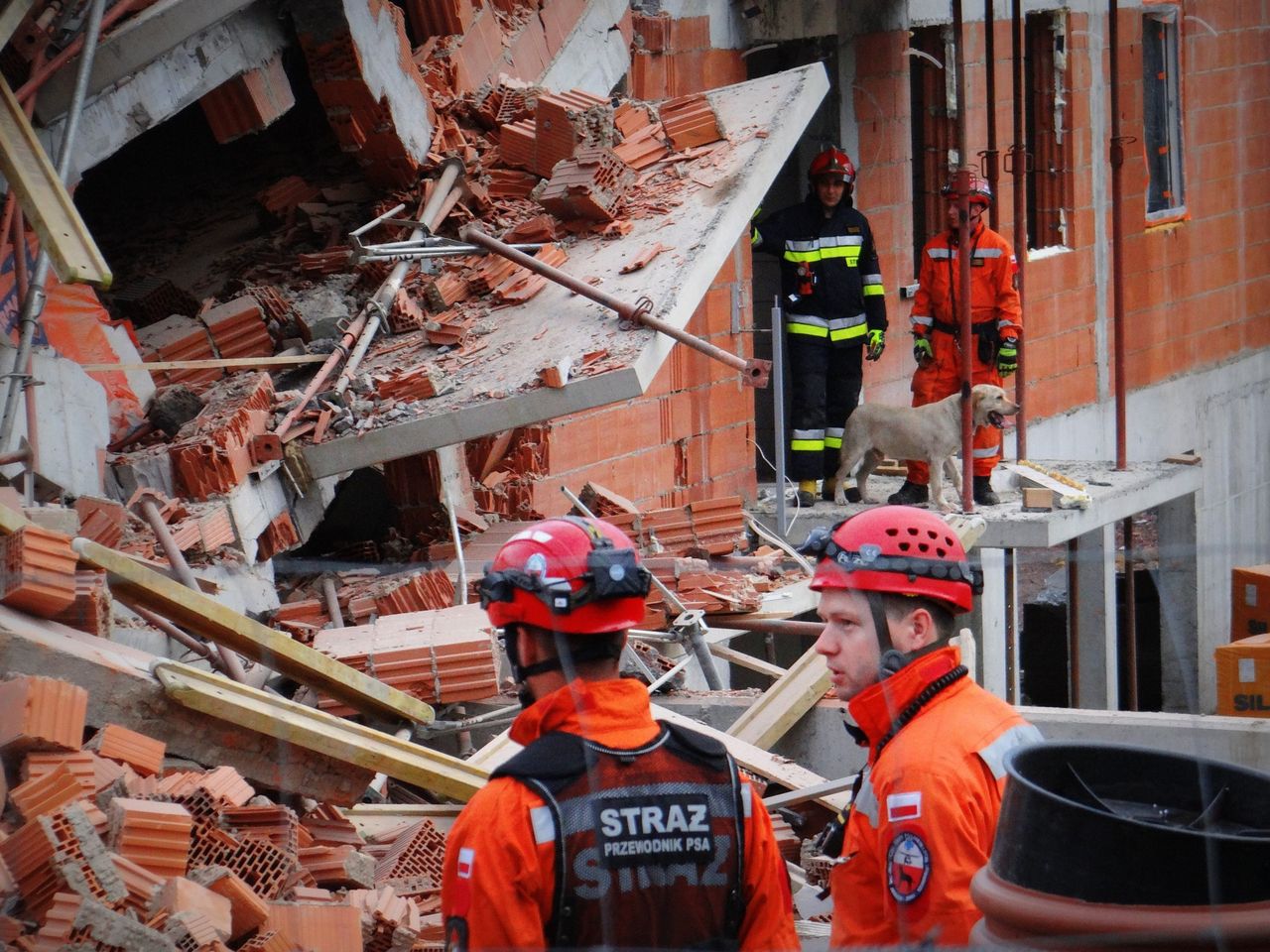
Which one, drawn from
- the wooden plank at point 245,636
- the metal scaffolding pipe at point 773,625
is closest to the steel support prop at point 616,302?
the metal scaffolding pipe at point 773,625

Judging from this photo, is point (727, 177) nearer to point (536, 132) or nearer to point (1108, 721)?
point (536, 132)

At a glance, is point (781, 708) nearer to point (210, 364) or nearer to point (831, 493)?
point (210, 364)

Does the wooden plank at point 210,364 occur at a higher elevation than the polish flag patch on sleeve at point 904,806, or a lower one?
higher

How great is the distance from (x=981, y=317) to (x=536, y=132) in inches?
139

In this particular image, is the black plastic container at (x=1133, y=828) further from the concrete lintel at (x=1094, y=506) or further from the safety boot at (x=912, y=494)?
the safety boot at (x=912, y=494)

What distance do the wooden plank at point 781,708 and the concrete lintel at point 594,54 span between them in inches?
162

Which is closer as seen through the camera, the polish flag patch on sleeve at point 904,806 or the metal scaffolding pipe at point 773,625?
the polish flag patch on sleeve at point 904,806

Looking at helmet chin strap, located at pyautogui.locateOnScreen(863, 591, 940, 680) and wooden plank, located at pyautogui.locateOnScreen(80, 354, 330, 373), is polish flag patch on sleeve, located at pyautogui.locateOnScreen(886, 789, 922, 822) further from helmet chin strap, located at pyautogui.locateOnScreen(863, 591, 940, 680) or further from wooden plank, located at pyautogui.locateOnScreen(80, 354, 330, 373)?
wooden plank, located at pyautogui.locateOnScreen(80, 354, 330, 373)

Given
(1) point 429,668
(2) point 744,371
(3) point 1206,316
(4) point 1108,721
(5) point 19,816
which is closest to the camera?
(5) point 19,816

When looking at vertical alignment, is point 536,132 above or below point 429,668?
above

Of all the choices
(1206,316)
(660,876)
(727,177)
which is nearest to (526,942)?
(660,876)

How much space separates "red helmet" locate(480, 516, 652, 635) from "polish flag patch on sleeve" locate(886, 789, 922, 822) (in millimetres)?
527

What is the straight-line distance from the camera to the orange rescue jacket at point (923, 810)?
2.69 metres

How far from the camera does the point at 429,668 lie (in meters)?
6.36
